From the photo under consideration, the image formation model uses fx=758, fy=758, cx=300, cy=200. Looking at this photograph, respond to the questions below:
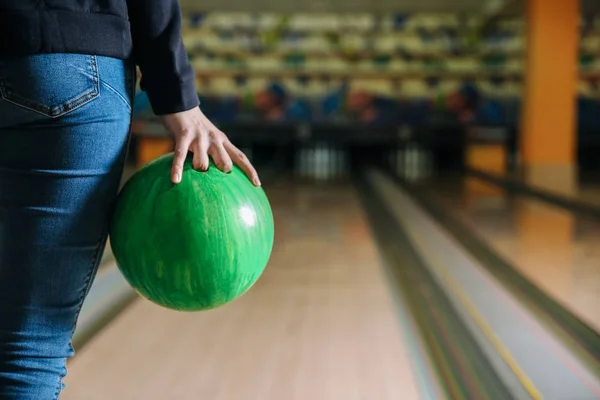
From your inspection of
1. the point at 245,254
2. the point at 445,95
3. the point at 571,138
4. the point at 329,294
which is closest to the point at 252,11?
the point at 445,95

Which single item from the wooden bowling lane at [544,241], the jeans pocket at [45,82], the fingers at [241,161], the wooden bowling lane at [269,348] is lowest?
the wooden bowling lane at [544,241]

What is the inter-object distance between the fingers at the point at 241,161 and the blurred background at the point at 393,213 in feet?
2.42

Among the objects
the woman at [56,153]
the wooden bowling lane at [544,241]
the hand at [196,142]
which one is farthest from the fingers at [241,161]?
the wooden bowling lane at [544,241]

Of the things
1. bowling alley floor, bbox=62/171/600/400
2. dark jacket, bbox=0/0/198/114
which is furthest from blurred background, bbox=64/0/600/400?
dark jacket, bbox=0/0/198/114

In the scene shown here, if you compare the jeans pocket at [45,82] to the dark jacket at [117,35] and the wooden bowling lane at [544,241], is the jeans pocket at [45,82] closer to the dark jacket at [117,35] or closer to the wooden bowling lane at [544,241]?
the dark jacket at [117,35]

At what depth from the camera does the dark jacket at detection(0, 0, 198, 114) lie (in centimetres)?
87

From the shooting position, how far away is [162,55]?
1.01 meters

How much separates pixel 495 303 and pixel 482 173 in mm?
6075

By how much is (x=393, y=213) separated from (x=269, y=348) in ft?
10.0

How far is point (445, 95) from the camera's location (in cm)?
956

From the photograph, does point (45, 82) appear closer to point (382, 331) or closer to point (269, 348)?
point (269, 348)

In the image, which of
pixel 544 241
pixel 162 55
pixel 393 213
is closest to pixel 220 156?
pixel 162 55

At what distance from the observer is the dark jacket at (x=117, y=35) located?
0.87 meters

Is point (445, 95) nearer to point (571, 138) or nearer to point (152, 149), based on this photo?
point (571, 138)
